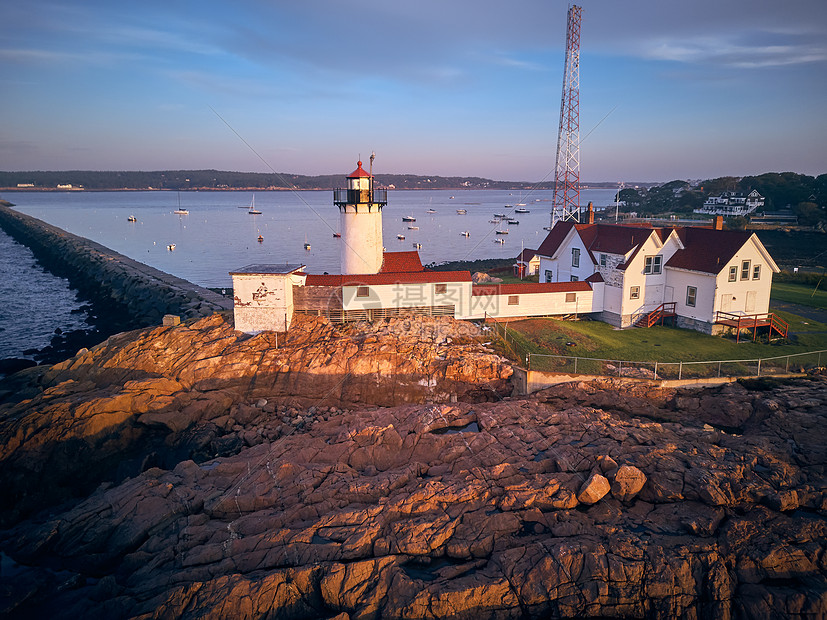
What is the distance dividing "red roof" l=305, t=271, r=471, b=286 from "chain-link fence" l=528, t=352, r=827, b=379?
6190mm

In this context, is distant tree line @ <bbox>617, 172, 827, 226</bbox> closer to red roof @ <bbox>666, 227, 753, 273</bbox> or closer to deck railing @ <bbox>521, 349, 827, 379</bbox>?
red roof @ <bbox>666, 227, 753, 273</bbox>

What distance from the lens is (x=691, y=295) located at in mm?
24844

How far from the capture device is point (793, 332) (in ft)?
77.2

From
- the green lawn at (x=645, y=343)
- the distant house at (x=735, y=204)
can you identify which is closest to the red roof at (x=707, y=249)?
the green lawn at (x=645, y=343)

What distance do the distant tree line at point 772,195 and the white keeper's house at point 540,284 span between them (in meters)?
52.2

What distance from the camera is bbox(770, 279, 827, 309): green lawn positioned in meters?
29.4

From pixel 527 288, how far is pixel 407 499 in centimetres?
1611

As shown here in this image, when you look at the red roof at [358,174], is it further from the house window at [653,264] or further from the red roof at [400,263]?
the house window at [653,264]

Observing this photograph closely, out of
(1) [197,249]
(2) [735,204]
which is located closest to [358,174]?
(1) [197,249]

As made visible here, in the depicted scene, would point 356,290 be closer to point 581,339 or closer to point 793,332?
point 581,339

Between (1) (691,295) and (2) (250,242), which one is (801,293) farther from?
(2) (250,242)

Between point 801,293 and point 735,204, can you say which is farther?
point 735,204

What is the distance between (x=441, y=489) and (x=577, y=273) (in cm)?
2003

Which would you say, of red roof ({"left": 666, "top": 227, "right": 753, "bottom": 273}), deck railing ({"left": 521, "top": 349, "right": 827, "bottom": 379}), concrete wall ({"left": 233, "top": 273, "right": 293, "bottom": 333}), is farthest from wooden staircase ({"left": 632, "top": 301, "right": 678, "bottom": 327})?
concrete wall ({"left": 233, "top": 273, "right": 293, "bottom": 333})
